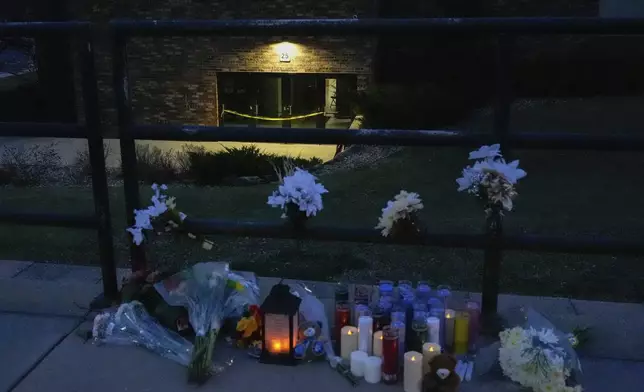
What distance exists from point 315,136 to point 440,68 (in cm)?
1288

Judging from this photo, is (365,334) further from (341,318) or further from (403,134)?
(403,134)

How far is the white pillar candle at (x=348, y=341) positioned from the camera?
2918 millimetres

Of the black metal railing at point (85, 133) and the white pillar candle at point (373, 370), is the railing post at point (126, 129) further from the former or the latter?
the white pillar candle at point (373, 370)

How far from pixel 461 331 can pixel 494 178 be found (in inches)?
26.8

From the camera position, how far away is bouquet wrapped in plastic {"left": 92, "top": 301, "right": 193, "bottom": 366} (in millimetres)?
3070

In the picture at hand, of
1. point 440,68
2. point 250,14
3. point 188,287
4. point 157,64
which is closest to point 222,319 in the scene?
point 188,287

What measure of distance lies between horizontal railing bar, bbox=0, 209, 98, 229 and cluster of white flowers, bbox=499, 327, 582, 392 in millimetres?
2107

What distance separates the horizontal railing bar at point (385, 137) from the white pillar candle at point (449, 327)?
0.76m

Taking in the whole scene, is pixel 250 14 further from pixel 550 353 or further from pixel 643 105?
pixel 550 353

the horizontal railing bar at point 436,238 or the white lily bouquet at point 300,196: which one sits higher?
the white lily bouquet at point 300,196

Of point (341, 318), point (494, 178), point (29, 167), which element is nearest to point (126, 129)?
point (341, 318)

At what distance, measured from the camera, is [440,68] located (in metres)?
15.5

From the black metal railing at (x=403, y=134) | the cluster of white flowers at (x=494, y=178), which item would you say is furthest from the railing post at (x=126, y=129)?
the cluster of white flowers at (x=494, y=178)

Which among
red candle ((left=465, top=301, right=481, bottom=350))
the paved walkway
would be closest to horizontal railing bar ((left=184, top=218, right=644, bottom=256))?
red candle ((left=465, top=301, right=481, bottom=350))
